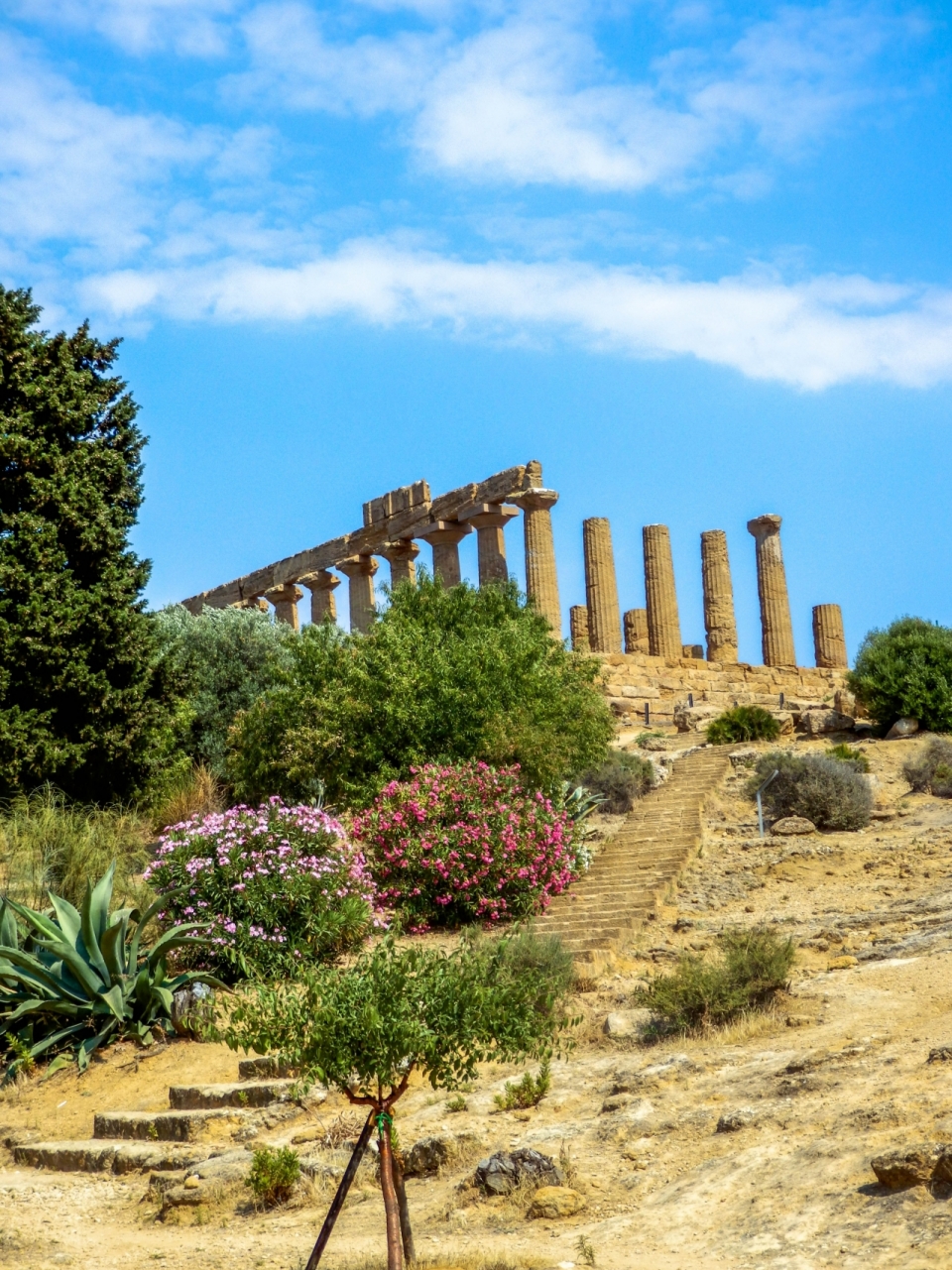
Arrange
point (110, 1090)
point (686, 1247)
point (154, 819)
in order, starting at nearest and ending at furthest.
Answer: point (686, 1247) → point (110, 1090) → point (154, 819)

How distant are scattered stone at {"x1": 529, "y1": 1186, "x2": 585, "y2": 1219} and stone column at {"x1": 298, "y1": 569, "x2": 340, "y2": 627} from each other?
33.8 metres

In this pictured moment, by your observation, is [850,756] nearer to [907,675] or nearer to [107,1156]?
[907,675]

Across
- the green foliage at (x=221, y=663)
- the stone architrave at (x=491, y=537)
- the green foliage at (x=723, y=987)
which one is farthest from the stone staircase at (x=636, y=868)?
the stone architrave at (x=491, y=537)

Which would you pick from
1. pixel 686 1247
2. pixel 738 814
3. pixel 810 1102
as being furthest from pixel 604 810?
pixel 686 1247

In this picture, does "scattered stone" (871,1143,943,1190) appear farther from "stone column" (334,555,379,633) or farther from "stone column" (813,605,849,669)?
"stone column" (813,605,849,669)

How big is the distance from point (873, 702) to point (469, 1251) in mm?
23638

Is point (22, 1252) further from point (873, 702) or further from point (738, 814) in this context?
point (873, 702)

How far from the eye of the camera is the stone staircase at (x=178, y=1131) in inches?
454

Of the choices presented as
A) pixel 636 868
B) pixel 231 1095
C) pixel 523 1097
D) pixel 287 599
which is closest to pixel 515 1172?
pixel 523 1097

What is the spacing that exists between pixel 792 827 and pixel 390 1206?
50.9ft

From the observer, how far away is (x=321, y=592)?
141 ft

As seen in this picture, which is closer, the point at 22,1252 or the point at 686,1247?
the point at 686,1247

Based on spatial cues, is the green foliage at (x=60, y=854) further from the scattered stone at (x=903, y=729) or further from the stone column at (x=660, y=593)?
the stone column at (x=660, y=593)

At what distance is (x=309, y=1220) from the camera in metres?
9.72
